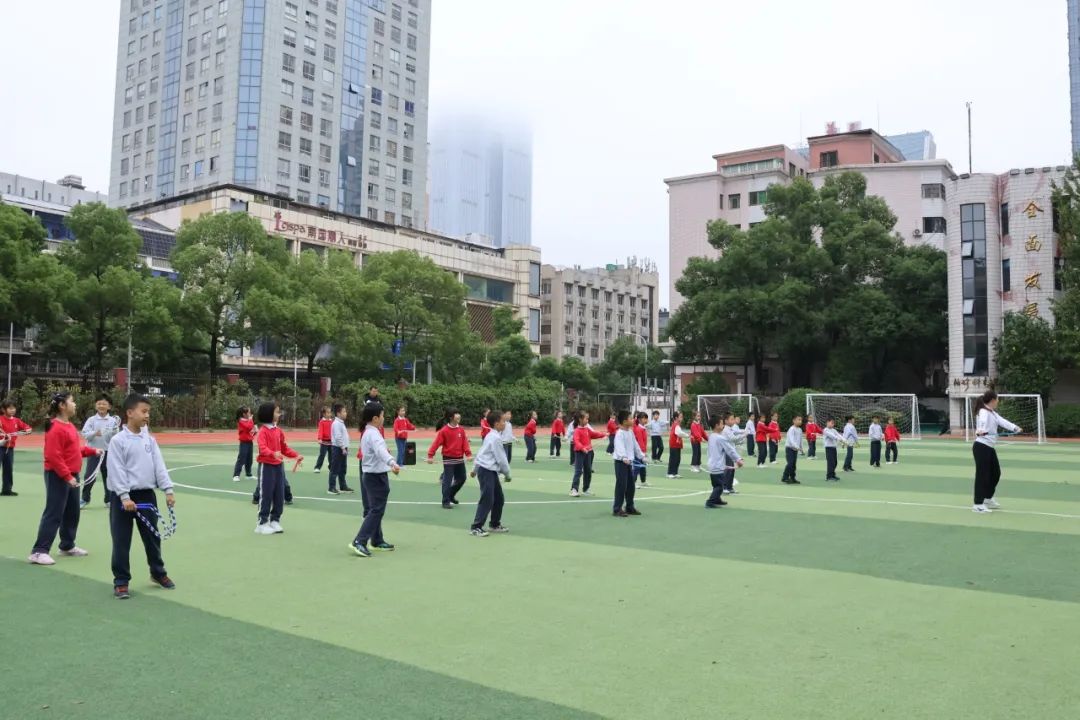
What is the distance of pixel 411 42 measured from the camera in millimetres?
92000

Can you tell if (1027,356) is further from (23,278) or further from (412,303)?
(23,278)

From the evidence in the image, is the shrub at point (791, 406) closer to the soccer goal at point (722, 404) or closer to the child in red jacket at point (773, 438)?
the soccer goal at point (722, 404)

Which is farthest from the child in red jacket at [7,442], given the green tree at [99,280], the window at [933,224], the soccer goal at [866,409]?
the window at [933,224]

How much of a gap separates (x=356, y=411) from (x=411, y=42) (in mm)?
58928

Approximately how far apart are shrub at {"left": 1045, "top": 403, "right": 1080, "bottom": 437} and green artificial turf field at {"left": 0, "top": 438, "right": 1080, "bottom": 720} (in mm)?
33126

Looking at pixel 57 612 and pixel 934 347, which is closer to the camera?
pixel 57 612

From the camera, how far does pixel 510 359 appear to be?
189ft

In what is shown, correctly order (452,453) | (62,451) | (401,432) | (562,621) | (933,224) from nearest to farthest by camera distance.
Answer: (562,621)
(62,451)
(452,453)
(401,432)
(933,224)

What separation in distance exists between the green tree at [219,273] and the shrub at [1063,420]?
36.6 m

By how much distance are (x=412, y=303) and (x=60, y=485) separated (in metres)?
40.3

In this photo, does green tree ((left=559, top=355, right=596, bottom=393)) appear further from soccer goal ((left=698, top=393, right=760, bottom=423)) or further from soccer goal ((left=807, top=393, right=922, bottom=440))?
soccer goal ((left=807, top=393, right=922, bottom=440))

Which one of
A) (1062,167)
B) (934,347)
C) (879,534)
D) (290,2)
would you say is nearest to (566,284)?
(290,2)

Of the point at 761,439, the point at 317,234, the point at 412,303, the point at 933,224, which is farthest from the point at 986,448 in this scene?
the point at 933,224

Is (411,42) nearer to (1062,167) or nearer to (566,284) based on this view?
(566,284)
